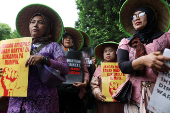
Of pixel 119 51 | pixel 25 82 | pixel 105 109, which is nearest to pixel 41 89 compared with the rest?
pixel 25 82

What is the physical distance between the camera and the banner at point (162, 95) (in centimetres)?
135

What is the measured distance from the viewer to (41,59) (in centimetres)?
172

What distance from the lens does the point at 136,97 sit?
1.62 m

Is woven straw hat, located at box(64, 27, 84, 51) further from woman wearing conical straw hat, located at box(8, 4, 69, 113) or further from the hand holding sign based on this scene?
the hand holding sign

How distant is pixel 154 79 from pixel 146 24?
64 cm

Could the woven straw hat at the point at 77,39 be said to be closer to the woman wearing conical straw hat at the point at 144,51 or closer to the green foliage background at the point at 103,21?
the woman wearing conical straw hat at the point at 144,51

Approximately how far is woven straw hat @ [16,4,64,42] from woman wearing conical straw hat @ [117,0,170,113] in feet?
3.52

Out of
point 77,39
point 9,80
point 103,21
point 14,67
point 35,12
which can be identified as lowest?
point 9,80

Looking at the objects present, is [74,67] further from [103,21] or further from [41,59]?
[103,21]

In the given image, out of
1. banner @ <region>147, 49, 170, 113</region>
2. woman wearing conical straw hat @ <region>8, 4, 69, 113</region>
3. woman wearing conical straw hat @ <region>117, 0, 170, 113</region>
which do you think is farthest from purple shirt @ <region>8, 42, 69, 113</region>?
banner @ <region>147, 49, 170, 113</region>

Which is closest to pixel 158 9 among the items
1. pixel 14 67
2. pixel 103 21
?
pixel 14 67

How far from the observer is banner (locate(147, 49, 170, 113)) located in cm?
135

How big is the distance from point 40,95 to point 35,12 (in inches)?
51.8

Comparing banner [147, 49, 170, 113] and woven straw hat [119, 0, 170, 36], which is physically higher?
woven straw hat [119, 0, 170, 36]
